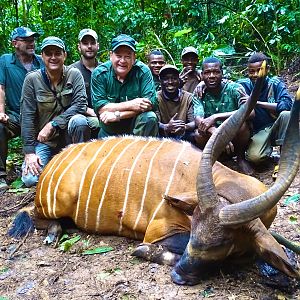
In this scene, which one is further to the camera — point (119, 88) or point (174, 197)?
point (119, 88)

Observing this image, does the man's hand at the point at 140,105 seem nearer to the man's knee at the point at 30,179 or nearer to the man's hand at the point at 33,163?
the man's hand at the point at 33,163

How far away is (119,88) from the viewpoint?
552cm

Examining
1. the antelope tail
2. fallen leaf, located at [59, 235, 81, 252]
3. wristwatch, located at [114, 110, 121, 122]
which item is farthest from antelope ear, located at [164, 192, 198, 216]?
wristwatch, located at [114, 110, 121, 122]

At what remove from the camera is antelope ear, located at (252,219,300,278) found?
9.53 feet

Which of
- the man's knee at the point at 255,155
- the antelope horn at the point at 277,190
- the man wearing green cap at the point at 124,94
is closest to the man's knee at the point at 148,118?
the man wearing green cap at the point at 124,94

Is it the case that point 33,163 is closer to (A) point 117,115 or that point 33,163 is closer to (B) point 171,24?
(A) point 117,115

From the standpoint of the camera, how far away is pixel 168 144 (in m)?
4.30

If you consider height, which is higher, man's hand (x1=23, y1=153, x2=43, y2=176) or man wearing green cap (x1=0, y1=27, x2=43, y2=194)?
man wearing green cap (x1=0, y1=27, x2=43, y2=194)

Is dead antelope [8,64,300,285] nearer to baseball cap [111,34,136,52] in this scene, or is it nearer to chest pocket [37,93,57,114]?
chest pocket [37,93,57,114]

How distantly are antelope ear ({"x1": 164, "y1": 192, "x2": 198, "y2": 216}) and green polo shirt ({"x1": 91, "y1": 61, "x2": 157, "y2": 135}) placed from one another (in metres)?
2.05

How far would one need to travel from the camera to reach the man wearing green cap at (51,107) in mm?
5566

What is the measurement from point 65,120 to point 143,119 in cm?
101

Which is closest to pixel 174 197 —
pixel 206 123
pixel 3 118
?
pixel 206 123

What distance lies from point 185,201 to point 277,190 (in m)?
0.77
